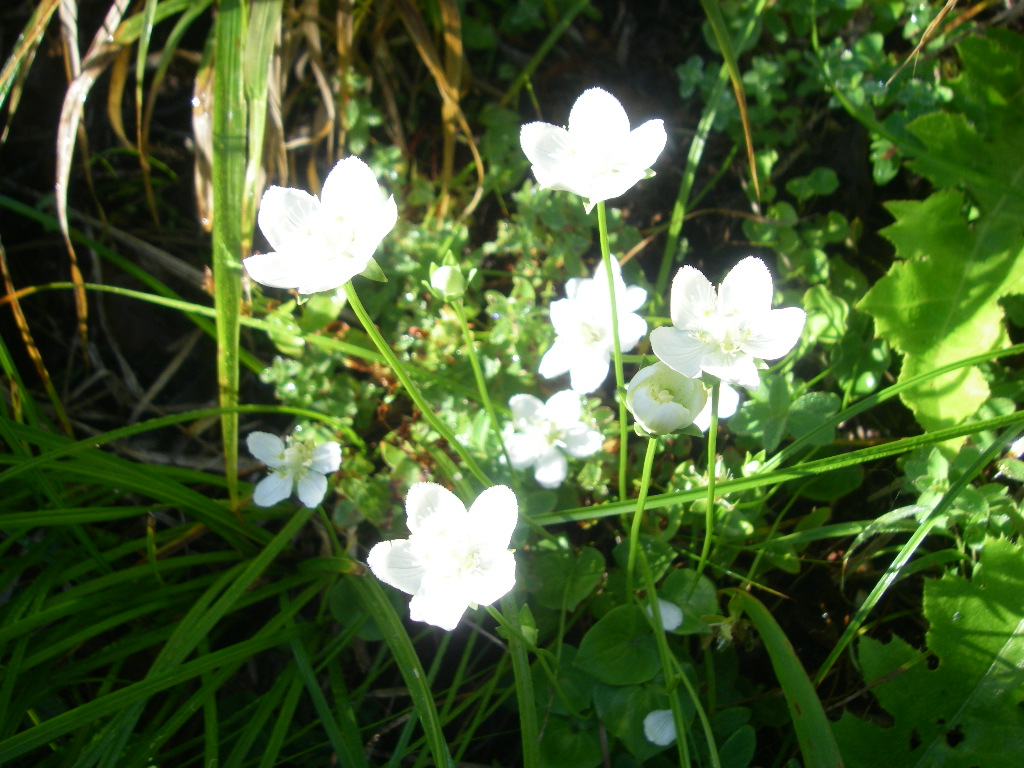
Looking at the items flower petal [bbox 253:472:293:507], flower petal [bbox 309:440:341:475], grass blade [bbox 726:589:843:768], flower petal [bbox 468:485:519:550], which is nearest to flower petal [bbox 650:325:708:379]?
flower petal [bbox 468:485:519:550]

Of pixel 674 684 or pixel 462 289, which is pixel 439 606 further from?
pixel 462 289

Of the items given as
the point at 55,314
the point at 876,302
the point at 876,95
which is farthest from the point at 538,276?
the point at 55,314

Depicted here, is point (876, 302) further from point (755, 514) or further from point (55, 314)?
point (55, 314)

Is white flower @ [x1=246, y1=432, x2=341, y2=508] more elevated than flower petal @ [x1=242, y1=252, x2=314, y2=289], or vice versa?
flower petal @ [x1=242, y1=252, x2=314, y2=289]

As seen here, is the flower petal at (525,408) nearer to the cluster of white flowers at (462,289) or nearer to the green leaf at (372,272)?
the cluster of white flowers at (462,289)

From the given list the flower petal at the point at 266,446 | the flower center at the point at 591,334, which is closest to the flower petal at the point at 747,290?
the flower center at the point at 591,334

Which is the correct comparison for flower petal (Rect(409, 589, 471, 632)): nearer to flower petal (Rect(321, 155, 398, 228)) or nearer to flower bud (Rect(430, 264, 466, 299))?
flower bud (Rect(430, 264, 466, 299))

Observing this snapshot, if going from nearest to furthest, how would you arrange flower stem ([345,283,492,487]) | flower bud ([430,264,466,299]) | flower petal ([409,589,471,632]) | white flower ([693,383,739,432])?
flower stem ([345,283,492,487]) → flower petal ([409,589,471,632]) → flower bud ([430,264,466,299]) → white flower ([693,383,739,432])
